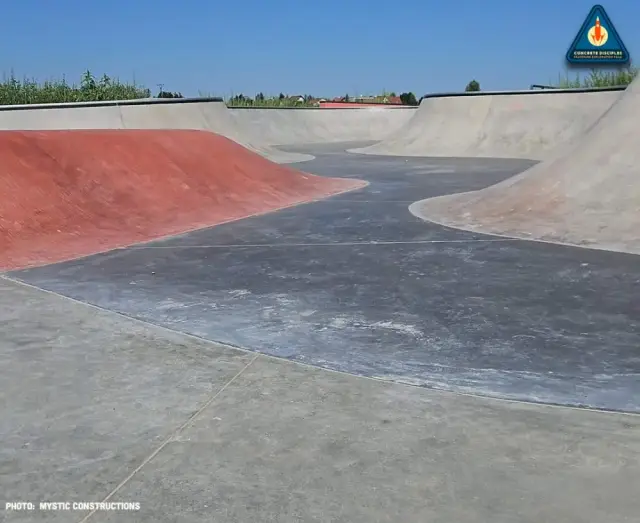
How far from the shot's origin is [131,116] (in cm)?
2341

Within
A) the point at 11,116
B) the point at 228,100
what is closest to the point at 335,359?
the point at 11,116

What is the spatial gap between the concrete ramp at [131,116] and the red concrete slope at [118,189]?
7.45 m

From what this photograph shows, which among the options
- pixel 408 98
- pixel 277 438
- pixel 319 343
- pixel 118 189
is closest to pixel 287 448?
pixel 277 438

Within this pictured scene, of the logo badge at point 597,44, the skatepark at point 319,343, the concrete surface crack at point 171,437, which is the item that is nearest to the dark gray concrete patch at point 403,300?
the skatepark at point 319,343

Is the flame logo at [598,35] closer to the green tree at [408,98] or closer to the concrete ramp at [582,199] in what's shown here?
the concrete ramp at [582,199]

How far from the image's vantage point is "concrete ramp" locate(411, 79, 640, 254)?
8.84 metres

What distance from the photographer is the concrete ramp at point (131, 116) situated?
20.2m

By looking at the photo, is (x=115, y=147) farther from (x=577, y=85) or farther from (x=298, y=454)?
(x=577, y=85)

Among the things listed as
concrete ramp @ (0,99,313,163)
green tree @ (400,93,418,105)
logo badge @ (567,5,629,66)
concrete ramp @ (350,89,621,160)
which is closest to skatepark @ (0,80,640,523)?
concrete ramp @ (0,99,313,163)

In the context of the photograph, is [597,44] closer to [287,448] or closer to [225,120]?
[225,120]

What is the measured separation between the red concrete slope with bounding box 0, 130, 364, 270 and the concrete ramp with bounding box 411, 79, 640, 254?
4032mm

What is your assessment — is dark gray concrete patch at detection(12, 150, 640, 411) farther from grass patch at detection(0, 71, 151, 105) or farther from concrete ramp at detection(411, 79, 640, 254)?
grass patch at detection(0, 71, 151, 105)

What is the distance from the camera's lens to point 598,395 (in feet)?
12.8

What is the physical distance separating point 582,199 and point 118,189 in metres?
7.56
